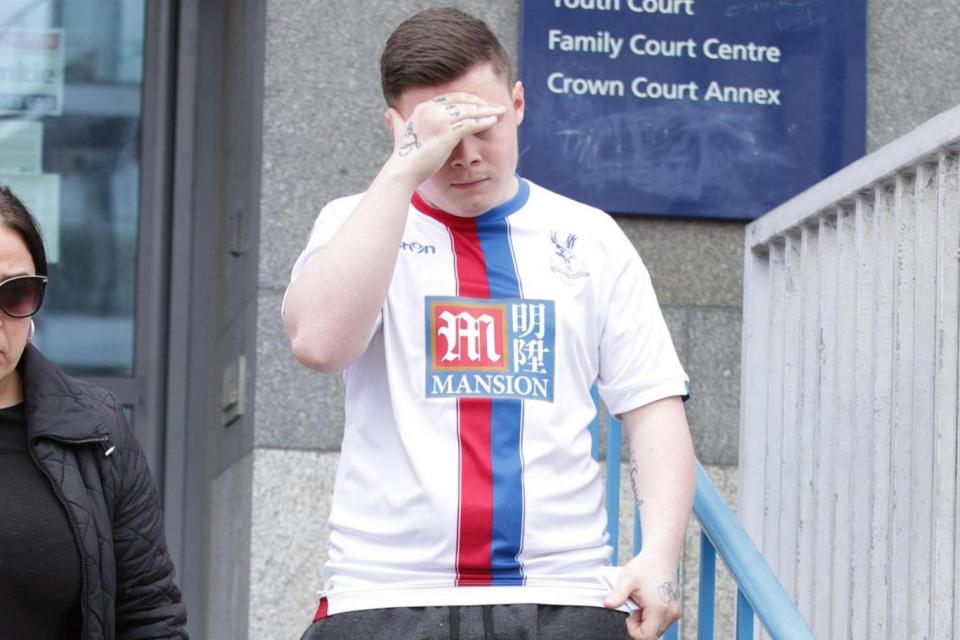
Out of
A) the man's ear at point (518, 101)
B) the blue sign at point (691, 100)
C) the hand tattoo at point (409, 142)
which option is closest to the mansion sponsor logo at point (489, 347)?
the hand tattoo at point (409, 142)

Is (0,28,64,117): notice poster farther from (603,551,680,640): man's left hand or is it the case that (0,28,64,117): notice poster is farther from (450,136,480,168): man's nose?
(603,551,680,640): man's left hand

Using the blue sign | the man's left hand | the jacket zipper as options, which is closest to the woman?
the jacket zipper

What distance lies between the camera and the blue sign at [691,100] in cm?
554

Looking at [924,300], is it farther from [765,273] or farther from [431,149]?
[431,149]

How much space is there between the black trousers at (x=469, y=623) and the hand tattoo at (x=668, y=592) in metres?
0.12

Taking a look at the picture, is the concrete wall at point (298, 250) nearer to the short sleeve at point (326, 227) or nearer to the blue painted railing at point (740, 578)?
the blue painted railing at point (740, 578)

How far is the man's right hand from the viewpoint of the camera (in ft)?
9.16

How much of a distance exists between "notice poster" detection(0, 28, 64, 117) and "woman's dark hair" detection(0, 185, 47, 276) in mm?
2921

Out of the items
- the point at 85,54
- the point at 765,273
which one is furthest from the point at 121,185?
the point at 765,273

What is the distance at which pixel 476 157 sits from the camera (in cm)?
287

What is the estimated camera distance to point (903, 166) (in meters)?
3.96

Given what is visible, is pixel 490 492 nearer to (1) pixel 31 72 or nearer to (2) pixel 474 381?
(2) pixel 474 381

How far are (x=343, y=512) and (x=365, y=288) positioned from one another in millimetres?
336

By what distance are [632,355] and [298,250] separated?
257 centimetres
